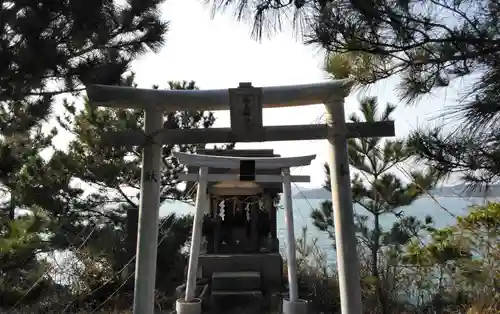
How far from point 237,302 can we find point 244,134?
4.36 m

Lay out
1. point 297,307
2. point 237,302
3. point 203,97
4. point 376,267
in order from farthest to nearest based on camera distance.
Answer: point 237,302 < point 376,267 < point 297,307 < point 203,97

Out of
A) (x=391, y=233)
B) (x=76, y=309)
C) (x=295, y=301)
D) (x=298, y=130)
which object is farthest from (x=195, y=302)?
(x=298, y=130)

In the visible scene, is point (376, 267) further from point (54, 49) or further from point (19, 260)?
point (54, 49)

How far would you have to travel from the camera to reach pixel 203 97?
4.30 meters

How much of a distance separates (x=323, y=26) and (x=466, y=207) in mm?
3854

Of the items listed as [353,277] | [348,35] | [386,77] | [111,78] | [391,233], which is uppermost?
[111,78]

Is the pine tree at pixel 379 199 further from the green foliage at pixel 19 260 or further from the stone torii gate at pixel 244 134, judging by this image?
the green foliage at pixel 19 260

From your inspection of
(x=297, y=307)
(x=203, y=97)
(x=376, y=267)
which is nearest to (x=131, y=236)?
(x=297, y=307)

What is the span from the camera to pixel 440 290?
21.5ft

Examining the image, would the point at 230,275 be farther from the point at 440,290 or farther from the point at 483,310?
the point at 483,310

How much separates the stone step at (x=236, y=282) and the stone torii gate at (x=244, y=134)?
12.2 feet

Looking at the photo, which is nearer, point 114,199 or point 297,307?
point 297,307

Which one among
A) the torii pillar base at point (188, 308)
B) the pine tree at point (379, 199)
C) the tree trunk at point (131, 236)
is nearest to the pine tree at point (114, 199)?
the tree trunk at point (131, 236)

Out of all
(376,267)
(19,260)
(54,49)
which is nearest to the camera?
(54,49)
